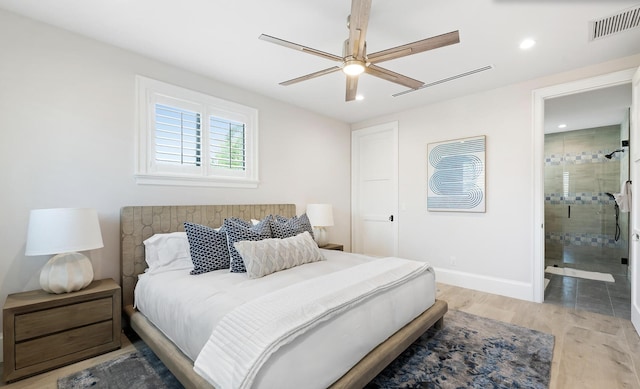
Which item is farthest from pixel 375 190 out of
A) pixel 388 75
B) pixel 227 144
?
pixel 388 75

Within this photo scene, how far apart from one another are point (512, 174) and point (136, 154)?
4250 mm

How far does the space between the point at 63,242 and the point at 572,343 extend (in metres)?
4.08

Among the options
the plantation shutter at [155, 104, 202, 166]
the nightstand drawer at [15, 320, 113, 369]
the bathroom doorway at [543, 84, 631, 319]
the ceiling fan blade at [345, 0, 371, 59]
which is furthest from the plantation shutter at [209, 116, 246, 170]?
the bathroom doorway at [543, 84, 631, 319]

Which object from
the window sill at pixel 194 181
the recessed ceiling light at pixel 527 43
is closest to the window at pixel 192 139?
the window sill at pixel 194 181

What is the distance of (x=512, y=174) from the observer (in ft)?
11.5

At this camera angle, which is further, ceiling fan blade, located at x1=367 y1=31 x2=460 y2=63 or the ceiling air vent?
the ceiling air vent

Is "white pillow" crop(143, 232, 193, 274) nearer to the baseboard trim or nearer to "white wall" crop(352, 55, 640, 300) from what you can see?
"white wall" crop(352, 55, 640, 300)

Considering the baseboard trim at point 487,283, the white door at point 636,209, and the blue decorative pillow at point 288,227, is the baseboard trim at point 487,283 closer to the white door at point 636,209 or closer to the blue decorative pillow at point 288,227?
the white door at point 636,209

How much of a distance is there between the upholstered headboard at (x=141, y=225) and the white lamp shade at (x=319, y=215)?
140cm

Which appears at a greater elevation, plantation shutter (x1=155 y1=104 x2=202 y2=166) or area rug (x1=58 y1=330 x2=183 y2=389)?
plantation shutter (x1=155 y1=104 x2=202 y2=166)

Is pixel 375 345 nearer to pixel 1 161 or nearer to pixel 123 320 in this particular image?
pixel 123 320

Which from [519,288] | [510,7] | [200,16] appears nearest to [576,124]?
[519,288]

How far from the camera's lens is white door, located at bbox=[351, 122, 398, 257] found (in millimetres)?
4645

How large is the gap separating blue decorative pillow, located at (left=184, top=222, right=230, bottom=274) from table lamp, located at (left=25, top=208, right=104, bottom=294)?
669 millimetres
